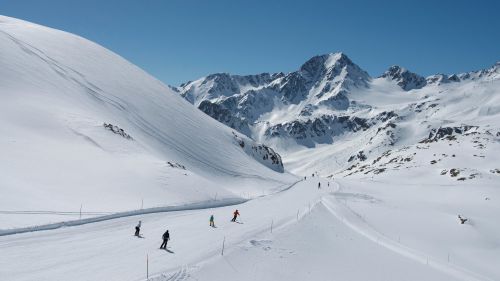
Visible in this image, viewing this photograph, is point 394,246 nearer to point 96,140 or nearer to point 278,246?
point 278,246

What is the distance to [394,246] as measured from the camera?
39.7m

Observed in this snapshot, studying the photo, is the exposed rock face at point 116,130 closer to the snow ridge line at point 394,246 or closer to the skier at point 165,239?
the snow ridge line at point 394,246

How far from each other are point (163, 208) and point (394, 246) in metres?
22.8

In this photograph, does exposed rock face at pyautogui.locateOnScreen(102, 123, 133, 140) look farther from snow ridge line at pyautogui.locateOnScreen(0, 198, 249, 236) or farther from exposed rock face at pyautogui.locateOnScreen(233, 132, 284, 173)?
exposed rock face at pyautogui.locateOnScreen(233, 132, 284, 173)

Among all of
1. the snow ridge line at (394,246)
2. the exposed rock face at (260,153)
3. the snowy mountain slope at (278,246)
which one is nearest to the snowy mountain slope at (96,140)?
the exposed rock face at (260,153)

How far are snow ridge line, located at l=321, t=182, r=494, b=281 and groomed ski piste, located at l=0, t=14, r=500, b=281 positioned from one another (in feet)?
0.71

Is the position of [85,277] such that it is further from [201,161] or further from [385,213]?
[201,161]

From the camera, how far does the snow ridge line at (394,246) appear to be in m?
34.0

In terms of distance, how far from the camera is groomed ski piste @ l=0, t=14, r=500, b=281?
2594 cm

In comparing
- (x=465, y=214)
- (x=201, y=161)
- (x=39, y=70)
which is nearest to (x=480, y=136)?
(x=465, y=214)

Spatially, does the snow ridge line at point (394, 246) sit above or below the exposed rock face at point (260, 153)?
below

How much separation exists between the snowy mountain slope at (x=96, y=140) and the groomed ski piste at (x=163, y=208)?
0.91ft

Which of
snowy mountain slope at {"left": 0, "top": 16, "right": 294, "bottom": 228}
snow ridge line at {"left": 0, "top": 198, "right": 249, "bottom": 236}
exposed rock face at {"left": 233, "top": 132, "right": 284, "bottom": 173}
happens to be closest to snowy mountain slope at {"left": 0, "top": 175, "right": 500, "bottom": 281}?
snow ridge line at {"left": 0, "top": 198, "right": 249, "bottom": 236}

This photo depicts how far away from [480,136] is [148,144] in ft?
386
